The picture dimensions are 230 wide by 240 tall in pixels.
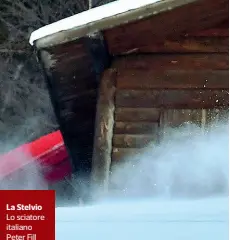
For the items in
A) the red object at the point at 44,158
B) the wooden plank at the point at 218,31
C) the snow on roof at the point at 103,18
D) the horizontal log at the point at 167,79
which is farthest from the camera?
the red object at the point at 44,158

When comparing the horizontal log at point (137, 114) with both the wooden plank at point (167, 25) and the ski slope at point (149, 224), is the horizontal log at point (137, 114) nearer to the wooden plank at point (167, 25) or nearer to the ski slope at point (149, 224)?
the wooden plank at point (167, 25)

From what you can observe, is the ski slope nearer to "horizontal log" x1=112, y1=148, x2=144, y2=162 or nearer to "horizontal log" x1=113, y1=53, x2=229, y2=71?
"horizontal log" x1=112, y1=148, x2=144, y2=162

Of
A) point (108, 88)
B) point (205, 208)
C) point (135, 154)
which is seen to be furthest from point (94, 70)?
point (205, 208)

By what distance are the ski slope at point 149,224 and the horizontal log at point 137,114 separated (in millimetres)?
545

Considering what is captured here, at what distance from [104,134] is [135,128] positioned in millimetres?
107

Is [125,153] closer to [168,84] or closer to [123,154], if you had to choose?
[123,154]

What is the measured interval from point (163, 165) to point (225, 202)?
0.47 m

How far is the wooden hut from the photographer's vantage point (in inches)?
88.4

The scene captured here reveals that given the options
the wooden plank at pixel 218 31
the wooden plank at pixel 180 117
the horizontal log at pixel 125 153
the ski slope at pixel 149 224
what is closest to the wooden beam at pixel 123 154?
the horizontal log at pixel 125 153

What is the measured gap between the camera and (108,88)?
7.88ft

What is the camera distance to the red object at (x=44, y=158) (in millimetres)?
2807

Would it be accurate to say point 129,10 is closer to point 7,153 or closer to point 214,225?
point 214,225

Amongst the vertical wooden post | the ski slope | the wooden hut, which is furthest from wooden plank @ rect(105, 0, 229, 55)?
the ski slope

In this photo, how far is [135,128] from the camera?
2.40 meters
